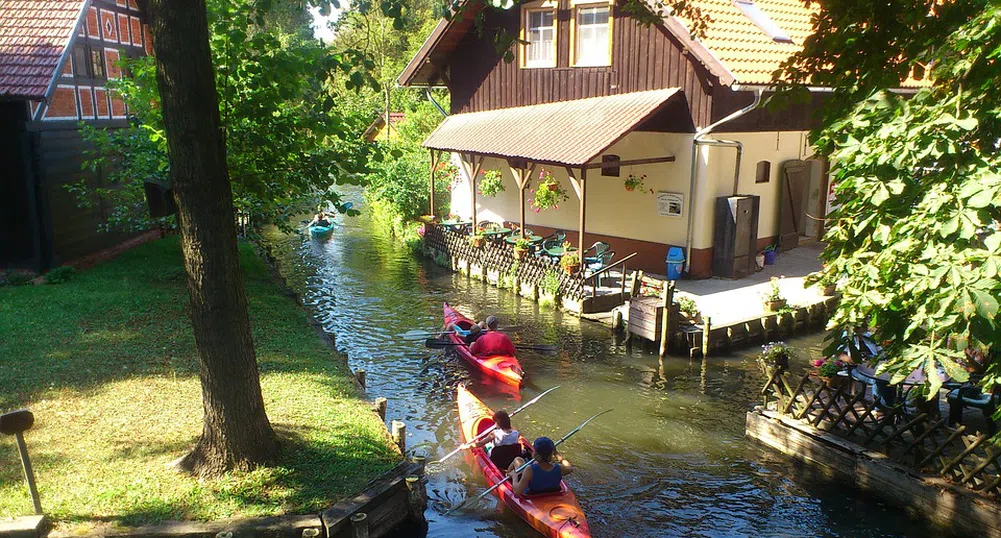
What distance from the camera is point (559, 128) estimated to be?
64.7ft

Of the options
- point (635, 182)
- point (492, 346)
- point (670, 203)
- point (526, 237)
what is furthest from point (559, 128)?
point (492, 346)

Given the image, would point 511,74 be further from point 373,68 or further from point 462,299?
point 373,68

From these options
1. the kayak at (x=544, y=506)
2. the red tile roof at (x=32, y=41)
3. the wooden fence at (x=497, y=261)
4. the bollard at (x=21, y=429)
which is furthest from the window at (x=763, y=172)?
the bollard at (x=21, y=429)

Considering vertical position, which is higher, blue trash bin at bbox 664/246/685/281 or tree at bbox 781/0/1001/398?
tree at bbox 781/0/1001/398

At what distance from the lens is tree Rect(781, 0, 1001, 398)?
5488 mm

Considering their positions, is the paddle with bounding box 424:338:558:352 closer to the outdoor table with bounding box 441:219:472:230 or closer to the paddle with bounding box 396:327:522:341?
the paddle with bounding box 396:327:522:341

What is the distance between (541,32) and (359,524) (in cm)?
1721

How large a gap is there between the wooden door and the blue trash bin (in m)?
3.99

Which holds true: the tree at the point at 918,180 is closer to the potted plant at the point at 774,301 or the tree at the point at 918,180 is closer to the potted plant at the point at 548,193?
the potted plant at the point at 774,301

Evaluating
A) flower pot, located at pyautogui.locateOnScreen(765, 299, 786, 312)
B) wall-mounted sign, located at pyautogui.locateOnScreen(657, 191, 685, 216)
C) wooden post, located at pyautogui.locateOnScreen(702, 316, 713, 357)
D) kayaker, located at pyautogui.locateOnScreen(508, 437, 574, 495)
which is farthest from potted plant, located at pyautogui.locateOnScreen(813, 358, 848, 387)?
wall-mounted sign, located at pyautogui.locateOnScreen(657, 191, 685, 216)

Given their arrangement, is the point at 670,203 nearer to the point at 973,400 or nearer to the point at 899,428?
the point at 899,428

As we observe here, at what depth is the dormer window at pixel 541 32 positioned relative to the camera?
21406mm

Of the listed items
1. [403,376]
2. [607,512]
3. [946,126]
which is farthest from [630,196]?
[946,126]

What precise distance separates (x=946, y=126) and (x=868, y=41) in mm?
1602
